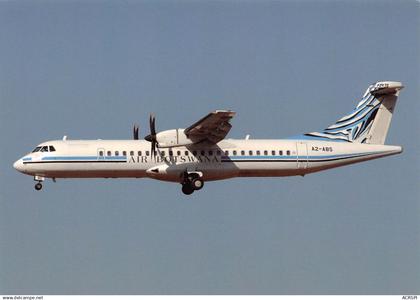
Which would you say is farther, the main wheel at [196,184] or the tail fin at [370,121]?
the tail fin at [370,121]

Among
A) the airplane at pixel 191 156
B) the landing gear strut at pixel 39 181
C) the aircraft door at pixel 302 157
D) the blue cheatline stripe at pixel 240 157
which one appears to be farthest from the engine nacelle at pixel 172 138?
the landing gear strut at pixel 39 181

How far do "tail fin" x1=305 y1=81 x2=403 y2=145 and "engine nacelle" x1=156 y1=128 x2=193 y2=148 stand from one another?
687cm

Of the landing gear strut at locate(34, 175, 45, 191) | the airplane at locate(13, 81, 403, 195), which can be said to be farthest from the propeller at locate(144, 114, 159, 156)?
the landing gear strut at locate(34, 175, 45, 191)

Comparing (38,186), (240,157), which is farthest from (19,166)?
(240,157)

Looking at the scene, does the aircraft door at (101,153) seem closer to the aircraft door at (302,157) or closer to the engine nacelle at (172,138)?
the engine nacelle at (172,138)

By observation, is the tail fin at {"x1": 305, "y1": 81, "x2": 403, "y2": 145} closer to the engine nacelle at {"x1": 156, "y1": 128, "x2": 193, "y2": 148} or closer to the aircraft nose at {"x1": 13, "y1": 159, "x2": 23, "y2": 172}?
the engine nacelle at {"x1": 156, "y1": 128, "x2": 193, "y2": 148}

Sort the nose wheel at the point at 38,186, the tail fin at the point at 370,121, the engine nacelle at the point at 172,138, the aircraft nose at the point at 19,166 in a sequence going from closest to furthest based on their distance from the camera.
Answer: the engine nacelle at the point at 172,138, the nose wheel at the point at 38,186, the aircraft nose at the point at 19,166, the tail fin at the point at 370,121

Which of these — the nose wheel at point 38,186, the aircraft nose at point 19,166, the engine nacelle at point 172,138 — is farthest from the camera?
the aircraft nose at point 19,166

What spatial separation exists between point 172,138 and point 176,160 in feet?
5.07

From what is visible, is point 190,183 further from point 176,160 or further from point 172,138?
point 172,138

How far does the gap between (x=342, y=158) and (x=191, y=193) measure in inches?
294

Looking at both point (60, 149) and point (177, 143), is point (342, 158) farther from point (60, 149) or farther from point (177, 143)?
point (60, 149)

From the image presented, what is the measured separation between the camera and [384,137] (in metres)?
35.5

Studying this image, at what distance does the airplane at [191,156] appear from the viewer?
1289 inches
